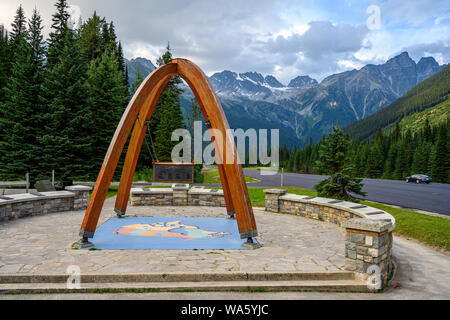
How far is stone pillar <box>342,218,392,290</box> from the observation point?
5184 millimetres

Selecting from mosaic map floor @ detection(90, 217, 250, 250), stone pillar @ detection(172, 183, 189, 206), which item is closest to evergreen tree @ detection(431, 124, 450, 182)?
stone pillar @ detection(172, 183, 189, 206)

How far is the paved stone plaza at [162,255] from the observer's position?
18.4 ft

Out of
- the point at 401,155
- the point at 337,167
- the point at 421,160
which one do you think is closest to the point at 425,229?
the point at 337,167

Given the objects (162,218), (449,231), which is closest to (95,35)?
(162,218)

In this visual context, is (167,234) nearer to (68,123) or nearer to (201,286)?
(201,286)

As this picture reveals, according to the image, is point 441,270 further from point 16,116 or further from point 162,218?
point 16,116

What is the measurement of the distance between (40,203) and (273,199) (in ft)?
31.1

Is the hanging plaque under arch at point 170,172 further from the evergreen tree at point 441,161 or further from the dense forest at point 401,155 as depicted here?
the evergreen tree at point 441,161

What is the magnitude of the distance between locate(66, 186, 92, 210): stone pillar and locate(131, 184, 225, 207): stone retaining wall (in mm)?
2028

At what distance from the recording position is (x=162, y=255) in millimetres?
6453

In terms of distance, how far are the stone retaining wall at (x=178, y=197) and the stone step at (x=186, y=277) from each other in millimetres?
8291

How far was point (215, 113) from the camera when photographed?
26.2 feet
